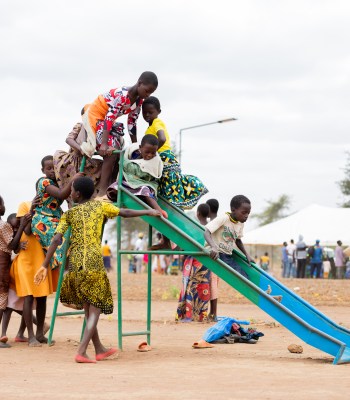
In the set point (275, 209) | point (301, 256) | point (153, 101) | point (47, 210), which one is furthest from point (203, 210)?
point (275, 209)

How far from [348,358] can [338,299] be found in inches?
469

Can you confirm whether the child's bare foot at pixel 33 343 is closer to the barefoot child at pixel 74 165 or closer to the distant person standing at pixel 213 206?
the barefoot child at pixel 74 165

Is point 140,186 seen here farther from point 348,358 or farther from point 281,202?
point 281,202

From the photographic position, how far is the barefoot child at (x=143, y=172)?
9.12 metres

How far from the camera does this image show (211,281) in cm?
1281

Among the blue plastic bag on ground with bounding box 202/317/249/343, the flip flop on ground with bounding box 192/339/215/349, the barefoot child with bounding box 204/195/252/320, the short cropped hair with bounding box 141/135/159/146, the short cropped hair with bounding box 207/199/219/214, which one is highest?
the short cropped hair with bounding box 141/135/159/146

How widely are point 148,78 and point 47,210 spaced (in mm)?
1978

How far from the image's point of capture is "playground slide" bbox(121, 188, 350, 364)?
8281mm

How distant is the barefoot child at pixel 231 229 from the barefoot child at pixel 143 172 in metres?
0.73

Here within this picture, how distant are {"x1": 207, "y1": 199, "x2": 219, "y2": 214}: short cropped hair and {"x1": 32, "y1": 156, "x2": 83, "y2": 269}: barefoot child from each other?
12.0 feet

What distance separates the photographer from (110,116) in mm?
9250

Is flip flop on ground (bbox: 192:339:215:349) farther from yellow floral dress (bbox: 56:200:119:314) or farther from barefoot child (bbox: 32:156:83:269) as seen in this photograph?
barefoot child (bbox: 32:156:83:269)

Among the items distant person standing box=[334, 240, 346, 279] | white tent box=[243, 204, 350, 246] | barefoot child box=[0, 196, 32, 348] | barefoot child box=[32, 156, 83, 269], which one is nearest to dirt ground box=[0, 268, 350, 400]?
barefoot child box=[0, 196, 32, 348]

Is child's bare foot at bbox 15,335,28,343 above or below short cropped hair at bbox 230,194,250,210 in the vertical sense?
below
